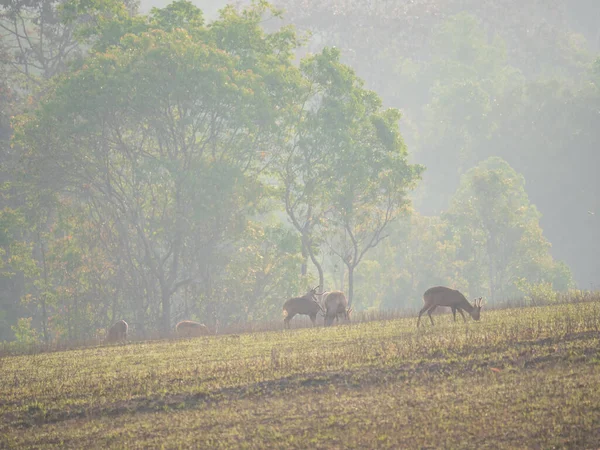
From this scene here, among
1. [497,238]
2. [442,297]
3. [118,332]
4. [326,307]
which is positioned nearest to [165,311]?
[118,332]

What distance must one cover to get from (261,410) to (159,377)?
351cm

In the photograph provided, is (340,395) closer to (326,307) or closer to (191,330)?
(326,307)

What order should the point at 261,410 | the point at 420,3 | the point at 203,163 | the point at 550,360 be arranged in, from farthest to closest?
the point at 420,3 → the point at 203,163 → the point at 550,360 → the point at 261,410

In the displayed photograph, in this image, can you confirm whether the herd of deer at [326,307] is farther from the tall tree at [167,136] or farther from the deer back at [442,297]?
the tall tree at [167,136]

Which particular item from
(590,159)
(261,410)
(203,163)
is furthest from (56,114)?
(590,159)

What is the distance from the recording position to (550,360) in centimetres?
1456

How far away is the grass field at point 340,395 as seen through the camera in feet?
37.5

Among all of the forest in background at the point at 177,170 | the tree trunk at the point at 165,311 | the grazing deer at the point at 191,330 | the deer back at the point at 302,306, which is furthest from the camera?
the tree trunk at the point at 165,311

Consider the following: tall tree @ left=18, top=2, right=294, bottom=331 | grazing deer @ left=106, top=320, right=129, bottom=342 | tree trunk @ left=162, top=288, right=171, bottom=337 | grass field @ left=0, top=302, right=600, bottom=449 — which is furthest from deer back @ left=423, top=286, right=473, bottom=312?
tall tree @ left=18, top=2, right=294, bottom=331

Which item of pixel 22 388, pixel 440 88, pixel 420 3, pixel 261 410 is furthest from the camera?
pixel 420 3

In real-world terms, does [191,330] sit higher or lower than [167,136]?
lower

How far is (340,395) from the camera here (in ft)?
45.4

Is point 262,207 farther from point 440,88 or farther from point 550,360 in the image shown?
point 440,88

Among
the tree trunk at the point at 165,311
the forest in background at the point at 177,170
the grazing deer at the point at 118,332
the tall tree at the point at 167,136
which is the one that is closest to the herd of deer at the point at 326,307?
the grazing deer at the point at 118,332
